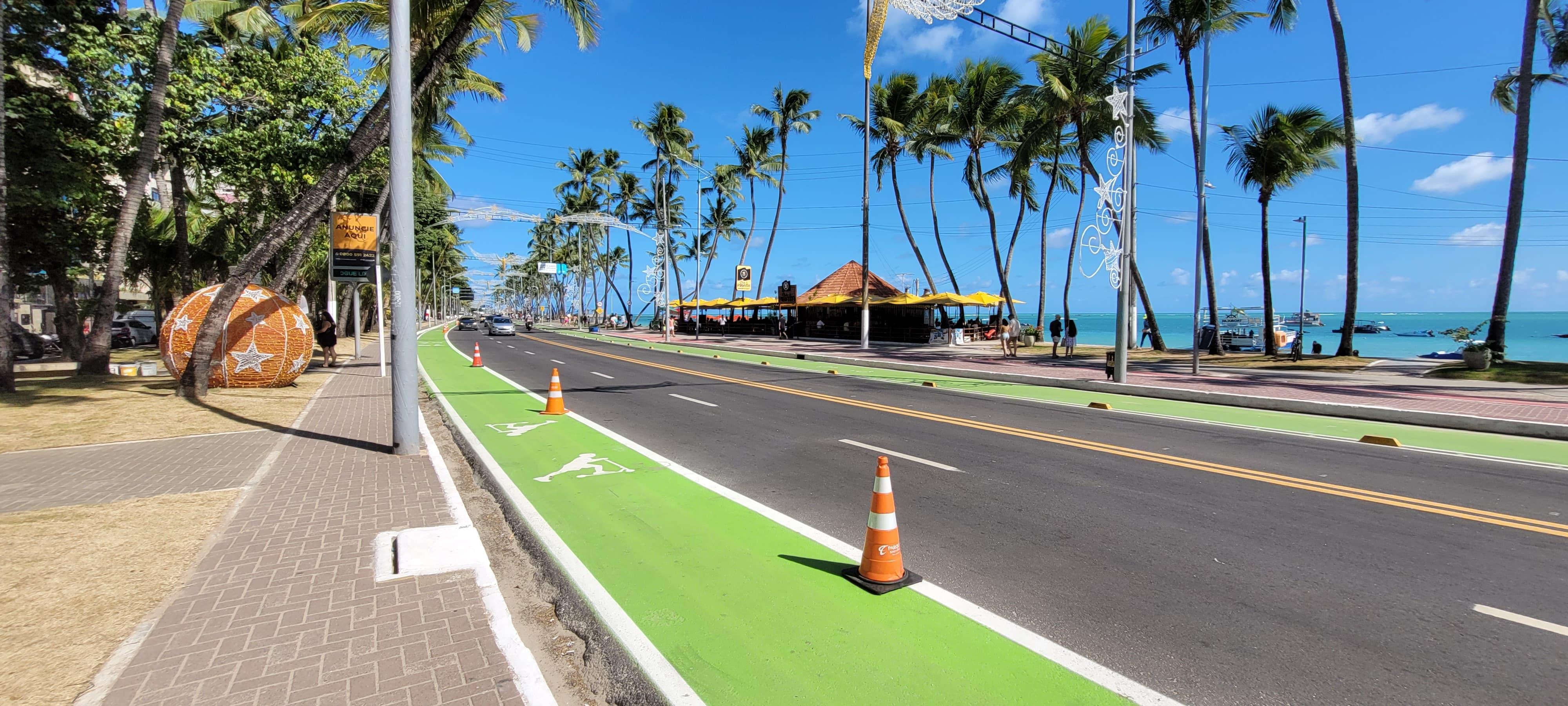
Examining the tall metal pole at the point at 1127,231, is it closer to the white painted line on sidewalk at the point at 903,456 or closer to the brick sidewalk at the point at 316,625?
the white painted line on sidewalk at the point at 903,456

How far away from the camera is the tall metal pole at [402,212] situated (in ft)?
25.0

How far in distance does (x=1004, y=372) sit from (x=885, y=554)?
15.1 metres

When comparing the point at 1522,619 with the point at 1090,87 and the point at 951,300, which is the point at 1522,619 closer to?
the point at 1090,87

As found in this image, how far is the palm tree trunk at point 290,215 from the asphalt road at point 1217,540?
7.40 metres

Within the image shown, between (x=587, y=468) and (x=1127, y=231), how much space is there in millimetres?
13464

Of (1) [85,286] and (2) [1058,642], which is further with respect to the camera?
(1) [85,286]

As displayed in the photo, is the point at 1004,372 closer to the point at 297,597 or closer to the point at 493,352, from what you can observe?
the point at 297,597

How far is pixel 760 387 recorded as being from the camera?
1586 centimetres

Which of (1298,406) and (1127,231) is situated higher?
(1127,231)

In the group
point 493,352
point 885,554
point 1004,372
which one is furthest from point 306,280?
point 885,554

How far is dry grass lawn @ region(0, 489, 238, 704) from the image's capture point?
10.6ft

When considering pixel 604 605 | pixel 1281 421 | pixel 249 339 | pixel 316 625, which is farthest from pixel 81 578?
pixel 1281 421

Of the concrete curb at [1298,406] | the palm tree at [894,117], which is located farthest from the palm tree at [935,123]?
the concrete curb at [1298,406]

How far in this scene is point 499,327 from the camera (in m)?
50.2
